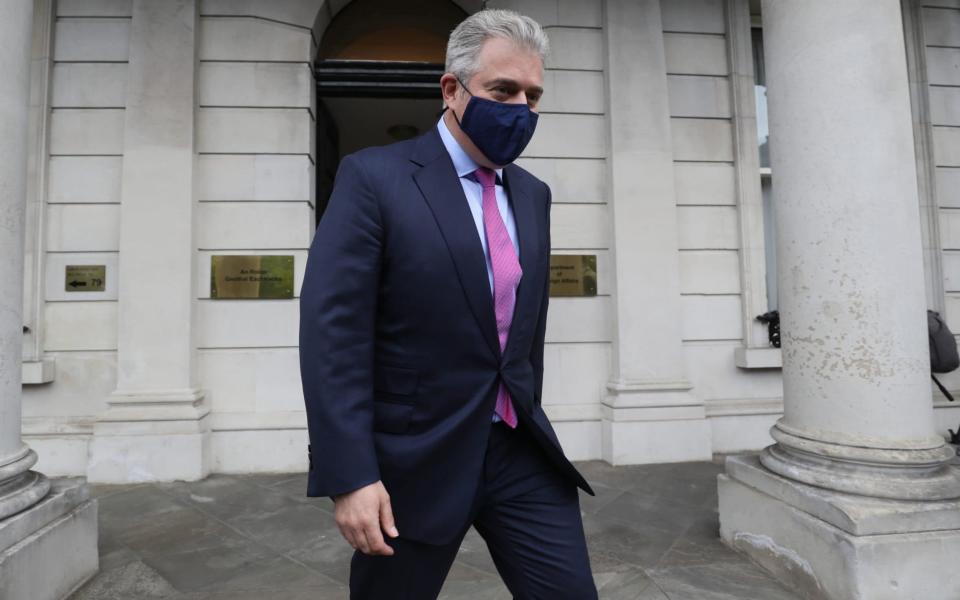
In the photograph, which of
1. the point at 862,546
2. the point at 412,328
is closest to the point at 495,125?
the point at 412,328

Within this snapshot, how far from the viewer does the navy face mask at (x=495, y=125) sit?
60.1 inches

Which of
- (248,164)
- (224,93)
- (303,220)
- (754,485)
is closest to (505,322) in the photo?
(754,485)

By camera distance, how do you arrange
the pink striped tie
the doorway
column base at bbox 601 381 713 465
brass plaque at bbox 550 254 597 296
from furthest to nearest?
the doorway < brass plaque at bbox 550 254 597 296 < column base at bbox 601 381 713 465 < the pink striped tie

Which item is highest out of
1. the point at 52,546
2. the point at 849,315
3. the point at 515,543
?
the point at 849,315

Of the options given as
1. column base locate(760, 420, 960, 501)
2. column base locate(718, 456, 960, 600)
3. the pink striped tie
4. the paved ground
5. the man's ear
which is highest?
the man's ear

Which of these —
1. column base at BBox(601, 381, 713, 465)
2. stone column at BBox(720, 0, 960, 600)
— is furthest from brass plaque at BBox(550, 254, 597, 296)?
stone column at BBox(720, 0, 960, 600)

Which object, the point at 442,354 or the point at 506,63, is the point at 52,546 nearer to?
the point at 442,354

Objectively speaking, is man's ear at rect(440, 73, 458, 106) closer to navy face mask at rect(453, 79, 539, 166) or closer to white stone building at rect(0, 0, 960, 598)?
navy face mask at rect(453, 79, 539, 166)

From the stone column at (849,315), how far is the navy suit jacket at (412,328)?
2269mm

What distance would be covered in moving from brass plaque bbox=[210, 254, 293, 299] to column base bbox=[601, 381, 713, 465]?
3.41 m

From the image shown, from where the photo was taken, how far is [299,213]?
5.27 m

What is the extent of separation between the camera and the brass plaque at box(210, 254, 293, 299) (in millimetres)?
5152

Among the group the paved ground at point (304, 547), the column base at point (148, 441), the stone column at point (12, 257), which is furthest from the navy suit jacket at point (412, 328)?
the column base at point (148, 441)

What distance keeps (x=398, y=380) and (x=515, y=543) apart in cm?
60
